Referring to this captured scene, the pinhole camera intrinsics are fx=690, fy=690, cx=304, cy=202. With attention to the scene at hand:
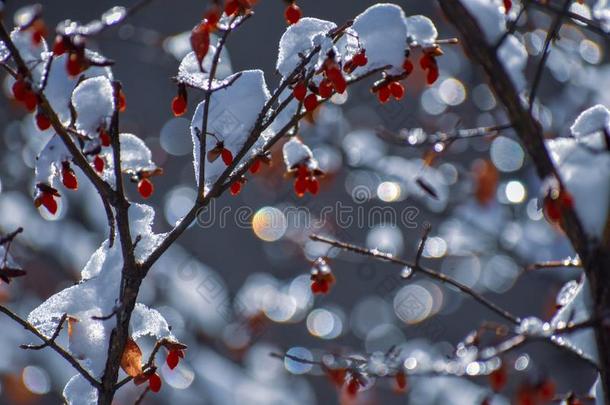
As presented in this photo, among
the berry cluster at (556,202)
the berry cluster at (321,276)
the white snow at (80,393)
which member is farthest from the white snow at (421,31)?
the white snow at (80,393)

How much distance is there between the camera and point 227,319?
5.91 m

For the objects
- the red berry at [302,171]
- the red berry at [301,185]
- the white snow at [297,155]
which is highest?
the white snow at [297,155]

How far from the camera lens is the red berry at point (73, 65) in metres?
1.54

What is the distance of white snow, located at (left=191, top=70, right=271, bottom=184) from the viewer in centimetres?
190

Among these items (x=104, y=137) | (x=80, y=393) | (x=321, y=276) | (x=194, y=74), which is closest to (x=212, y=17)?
(x=194, y=74)

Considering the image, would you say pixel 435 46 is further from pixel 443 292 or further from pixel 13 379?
pixel 13 379

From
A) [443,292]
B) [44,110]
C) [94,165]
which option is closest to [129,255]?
[94,165]

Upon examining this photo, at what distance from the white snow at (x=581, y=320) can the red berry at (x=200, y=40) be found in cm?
105

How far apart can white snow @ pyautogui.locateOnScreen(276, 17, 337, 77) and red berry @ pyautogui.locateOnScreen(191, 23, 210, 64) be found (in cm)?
25

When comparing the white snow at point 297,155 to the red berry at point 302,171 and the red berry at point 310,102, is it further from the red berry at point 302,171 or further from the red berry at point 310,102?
the red berry at point 310,102

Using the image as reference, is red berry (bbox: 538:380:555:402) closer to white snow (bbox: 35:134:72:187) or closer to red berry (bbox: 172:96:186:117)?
red berry (bbox: 172:96:186:117)

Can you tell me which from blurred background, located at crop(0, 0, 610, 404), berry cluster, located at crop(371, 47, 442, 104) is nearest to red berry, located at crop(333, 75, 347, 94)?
berry cluster, located at crop(371, 47, 442, 104)

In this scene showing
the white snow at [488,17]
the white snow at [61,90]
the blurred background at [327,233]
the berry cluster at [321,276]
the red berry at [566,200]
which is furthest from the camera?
the blurred background at [327,233]

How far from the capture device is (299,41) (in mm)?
1882
